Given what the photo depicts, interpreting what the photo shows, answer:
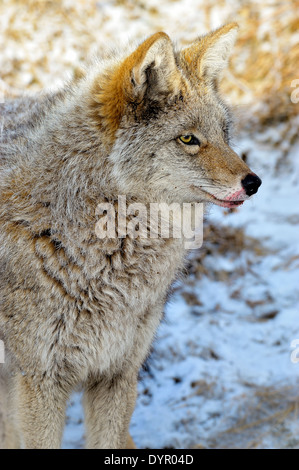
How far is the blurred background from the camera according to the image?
189 inches

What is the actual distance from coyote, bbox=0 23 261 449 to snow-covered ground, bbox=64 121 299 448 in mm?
823

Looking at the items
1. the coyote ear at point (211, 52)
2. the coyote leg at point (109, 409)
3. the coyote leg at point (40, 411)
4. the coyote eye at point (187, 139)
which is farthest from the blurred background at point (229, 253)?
the coyote eye at point (187, 139)

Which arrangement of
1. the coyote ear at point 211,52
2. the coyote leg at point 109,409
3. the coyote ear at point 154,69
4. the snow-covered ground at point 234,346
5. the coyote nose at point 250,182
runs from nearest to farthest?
the coyote ear at point 154,69
the coyote nose at point 250,182
the coyote ear at point 211,52
the coyote leg at point 109,409
the snow-covered ground at point 234,346

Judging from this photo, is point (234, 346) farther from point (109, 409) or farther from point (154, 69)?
point (154, 69)

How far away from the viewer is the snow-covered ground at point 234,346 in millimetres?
4684

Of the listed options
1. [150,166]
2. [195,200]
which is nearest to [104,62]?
[150,166]

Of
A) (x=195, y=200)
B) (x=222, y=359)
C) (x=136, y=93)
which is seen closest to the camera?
(x=136, y=93)

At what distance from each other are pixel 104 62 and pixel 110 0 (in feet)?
21.7

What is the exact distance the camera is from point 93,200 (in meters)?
3.31

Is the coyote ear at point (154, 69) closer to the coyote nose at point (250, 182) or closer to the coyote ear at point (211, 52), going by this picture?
the coyote ear at point (211, 52)

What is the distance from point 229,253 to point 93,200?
352 cm

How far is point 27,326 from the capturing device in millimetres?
3271

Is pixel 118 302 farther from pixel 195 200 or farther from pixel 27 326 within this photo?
pixel 195 200
